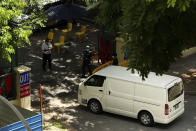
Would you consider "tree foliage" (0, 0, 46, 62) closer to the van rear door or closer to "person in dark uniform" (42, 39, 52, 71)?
the van rear door

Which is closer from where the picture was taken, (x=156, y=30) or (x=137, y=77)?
(x=156, y=30)

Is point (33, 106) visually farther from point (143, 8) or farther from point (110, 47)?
point (143, 8)

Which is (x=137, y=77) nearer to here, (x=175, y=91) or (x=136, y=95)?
(x=136, y=95)

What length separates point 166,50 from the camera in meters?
7.80

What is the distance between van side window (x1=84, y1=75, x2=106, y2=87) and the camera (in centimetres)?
1529

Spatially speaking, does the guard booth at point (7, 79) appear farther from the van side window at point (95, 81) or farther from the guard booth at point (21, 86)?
the van side window at point (95, 81)

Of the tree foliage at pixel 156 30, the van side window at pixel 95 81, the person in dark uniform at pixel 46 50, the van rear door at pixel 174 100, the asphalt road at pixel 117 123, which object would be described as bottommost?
the asphalt road at pixel 117 123

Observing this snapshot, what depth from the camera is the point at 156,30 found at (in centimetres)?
729

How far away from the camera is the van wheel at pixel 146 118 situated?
564 inches

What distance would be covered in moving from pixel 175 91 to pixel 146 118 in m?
1.36

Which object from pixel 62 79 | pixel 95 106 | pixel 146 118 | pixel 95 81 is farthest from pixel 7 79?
pixel 146 118

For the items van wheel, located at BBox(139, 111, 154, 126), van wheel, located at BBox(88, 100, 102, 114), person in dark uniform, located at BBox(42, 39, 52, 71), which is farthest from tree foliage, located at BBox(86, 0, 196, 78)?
person in dark uniform, located at BBox(42, 39, 52, 71)

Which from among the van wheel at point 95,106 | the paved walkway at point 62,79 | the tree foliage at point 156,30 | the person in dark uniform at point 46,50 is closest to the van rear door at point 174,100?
the van wheel at point 95,106

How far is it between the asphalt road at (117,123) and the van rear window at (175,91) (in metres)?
1.12
